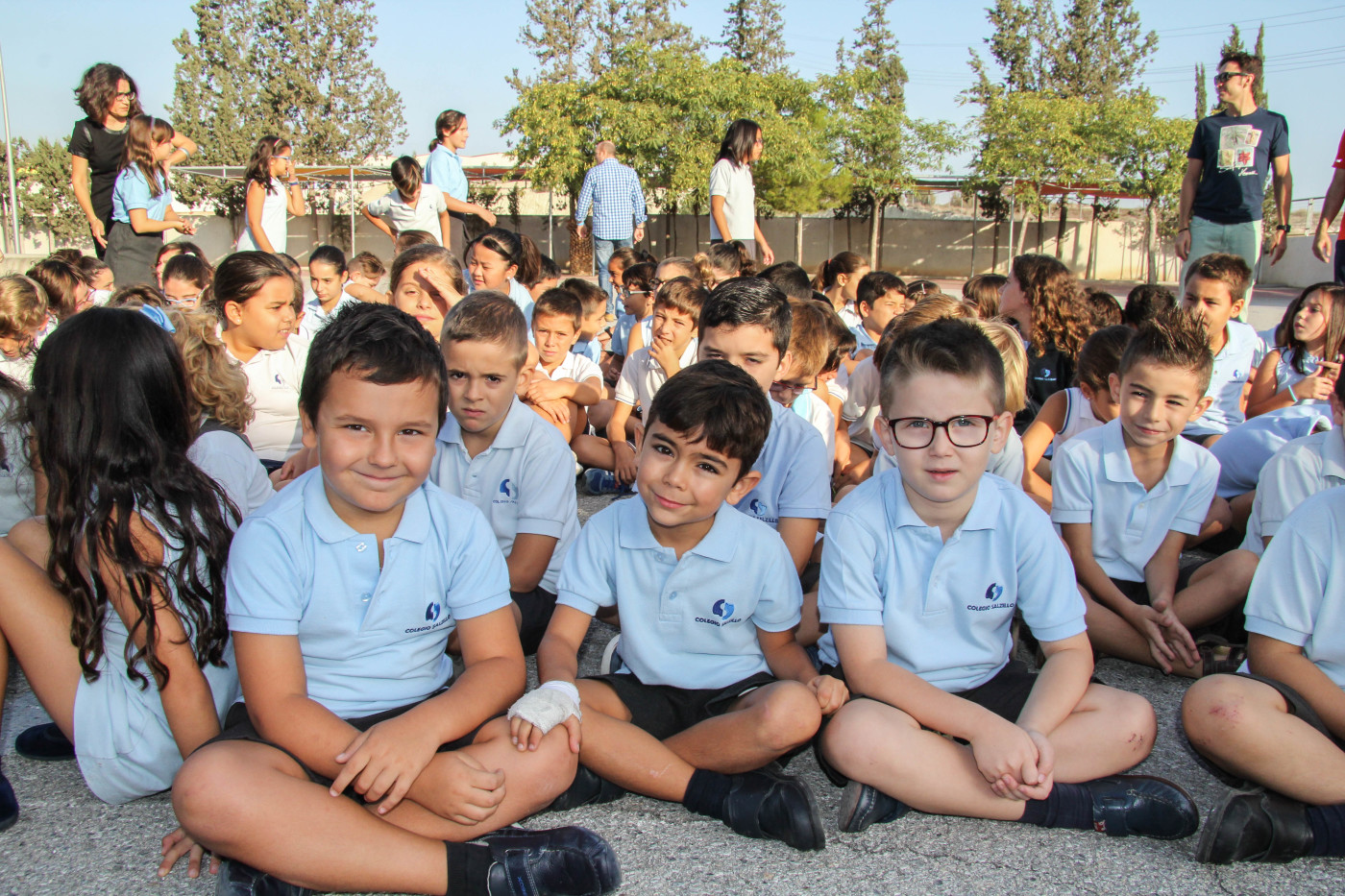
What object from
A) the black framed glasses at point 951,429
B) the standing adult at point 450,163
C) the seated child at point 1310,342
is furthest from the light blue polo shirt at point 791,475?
the standing adult at point 450,163

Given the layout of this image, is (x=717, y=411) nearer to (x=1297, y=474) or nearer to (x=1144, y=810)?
(x=1144, y=810)

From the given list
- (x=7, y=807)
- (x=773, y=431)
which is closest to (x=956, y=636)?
(x=773, y=431)

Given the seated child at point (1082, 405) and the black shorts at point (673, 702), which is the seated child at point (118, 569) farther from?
the seated child at point (1082, 405)

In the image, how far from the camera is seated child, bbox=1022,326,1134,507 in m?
3.62

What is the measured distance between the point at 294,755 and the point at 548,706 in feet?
Result: 1.64

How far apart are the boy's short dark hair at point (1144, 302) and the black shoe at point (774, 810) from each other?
3.47m

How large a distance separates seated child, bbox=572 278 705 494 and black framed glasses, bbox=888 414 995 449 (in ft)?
7.29

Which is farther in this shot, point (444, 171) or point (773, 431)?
point (444, 171)

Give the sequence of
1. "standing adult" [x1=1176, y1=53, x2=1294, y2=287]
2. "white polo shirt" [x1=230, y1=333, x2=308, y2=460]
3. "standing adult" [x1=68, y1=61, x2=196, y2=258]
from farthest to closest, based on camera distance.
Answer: "standing adult" [x1=68, y1=61, x2=196, y2=258] < "standing adult" [x1=1176, y1=53, x2=1294, y2=287] < "white polo shirt" [x1=230, y1=333, x2=308, y2=460]

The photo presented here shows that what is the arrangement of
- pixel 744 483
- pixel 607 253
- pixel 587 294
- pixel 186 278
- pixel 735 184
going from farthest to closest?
pixel 607 253, pixel 735 184, pixel 587 294, pixel 186 278, pixel 744 483

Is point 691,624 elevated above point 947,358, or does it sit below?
below

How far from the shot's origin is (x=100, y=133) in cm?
599

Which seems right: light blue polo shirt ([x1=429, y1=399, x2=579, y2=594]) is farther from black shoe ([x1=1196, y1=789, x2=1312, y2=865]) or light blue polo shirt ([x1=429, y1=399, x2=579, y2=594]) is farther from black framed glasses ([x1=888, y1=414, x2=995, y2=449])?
black shoe ([x1=1196, y1=789, x2=1312, y2=865])

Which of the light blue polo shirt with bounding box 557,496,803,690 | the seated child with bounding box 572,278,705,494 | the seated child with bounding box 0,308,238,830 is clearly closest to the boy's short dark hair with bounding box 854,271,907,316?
the seated child with bounding box 572,278,705,494
